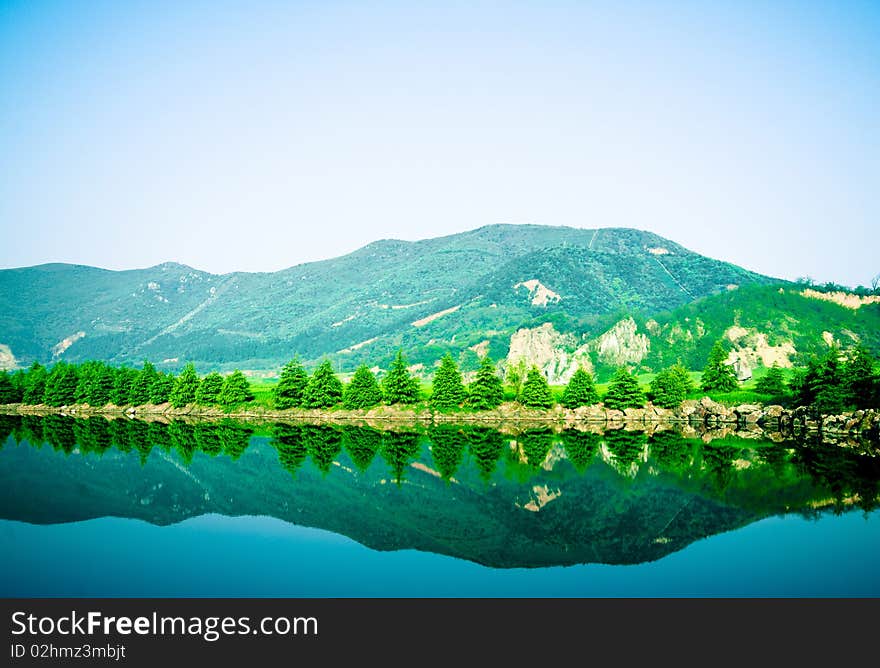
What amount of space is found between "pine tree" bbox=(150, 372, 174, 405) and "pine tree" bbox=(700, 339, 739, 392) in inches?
2999

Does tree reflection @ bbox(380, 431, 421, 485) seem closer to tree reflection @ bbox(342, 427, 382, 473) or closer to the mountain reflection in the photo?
the mountain reflection

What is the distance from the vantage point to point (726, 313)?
190 meters

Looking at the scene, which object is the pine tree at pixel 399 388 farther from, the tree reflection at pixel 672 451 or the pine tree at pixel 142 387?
the pine tree at pixel 142 387

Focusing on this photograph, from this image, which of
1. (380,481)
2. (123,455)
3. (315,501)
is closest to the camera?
(315,501)

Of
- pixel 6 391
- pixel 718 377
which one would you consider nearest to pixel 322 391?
pixel 6 391

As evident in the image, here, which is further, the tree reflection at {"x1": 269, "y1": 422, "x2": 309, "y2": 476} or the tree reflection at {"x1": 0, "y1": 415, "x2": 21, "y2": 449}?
the tree reflection at {"x1": 0, "y1": 415, "x2": 21, "y2": 449}

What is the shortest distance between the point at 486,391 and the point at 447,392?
4.95 meters

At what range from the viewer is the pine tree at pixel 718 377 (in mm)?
100250

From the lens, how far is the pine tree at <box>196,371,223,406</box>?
95.0m

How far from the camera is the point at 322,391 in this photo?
91.1 m

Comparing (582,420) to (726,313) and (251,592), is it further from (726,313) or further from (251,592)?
(726,313)

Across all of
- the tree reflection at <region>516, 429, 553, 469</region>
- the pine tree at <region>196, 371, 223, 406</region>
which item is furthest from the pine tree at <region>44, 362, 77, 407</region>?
the tree reflection at <region>516, 429, 553, 469</region>
